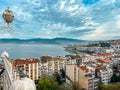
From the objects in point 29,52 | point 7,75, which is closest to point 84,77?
point 7,75

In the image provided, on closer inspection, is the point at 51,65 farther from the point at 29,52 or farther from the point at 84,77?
the point at 29,52

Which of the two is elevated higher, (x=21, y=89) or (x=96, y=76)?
(x=21, y=89)

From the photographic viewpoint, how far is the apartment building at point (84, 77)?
61.5ft

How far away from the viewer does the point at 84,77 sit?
19.1 meters

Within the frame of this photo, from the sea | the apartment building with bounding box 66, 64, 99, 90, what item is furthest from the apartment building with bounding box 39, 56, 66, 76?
the sea

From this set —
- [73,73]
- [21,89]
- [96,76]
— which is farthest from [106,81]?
[21,89]

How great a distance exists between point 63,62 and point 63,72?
6.97ft

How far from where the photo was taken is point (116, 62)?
2733 cm

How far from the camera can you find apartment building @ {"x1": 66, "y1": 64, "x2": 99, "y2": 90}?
18734 millimetres

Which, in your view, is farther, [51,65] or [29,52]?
[29,52]

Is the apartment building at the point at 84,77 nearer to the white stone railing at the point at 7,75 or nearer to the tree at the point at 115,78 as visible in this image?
the tree at the point at 115,78

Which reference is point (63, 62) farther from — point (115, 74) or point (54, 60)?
point (115, 74)

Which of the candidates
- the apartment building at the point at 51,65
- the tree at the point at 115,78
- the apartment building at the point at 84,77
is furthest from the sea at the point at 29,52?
the tree at the point at 115,78

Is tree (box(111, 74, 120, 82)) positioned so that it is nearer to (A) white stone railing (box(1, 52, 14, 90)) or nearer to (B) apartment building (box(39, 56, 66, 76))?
(B) apartment building (box(39, 56, 66, 76))
